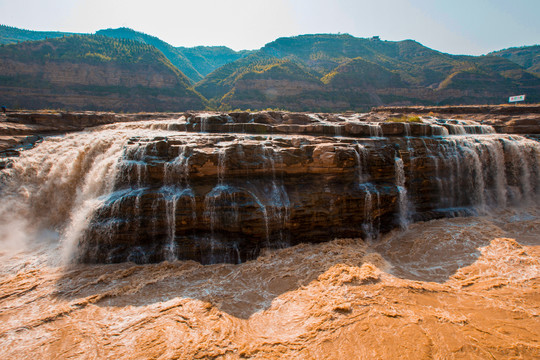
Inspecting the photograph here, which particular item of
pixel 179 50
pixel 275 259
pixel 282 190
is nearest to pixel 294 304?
pixel 275 259

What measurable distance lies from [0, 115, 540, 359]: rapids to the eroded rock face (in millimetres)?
77

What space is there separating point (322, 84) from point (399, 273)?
1982 inches

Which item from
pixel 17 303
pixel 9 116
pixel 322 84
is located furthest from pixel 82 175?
pixel 322 84

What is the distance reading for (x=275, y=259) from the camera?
28.1ft

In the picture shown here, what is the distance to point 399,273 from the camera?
7.33m

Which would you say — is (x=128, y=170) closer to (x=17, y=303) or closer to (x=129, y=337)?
(x=17, y=303)

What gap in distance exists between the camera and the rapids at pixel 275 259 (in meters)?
5.04

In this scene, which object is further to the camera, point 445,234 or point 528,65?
point 528,65

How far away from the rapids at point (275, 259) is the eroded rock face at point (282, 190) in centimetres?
8

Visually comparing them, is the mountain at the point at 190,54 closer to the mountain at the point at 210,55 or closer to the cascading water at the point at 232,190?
the mountain at the point at 210,55

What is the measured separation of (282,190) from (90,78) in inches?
1763

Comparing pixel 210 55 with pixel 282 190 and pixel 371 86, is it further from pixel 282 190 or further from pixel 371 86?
pixel 282 190

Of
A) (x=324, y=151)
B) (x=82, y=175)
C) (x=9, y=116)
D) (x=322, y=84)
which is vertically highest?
(x=322, y=84)

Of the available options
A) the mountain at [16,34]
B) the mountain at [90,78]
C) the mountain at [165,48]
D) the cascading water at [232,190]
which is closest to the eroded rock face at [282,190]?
the cascading water at [232,190]
